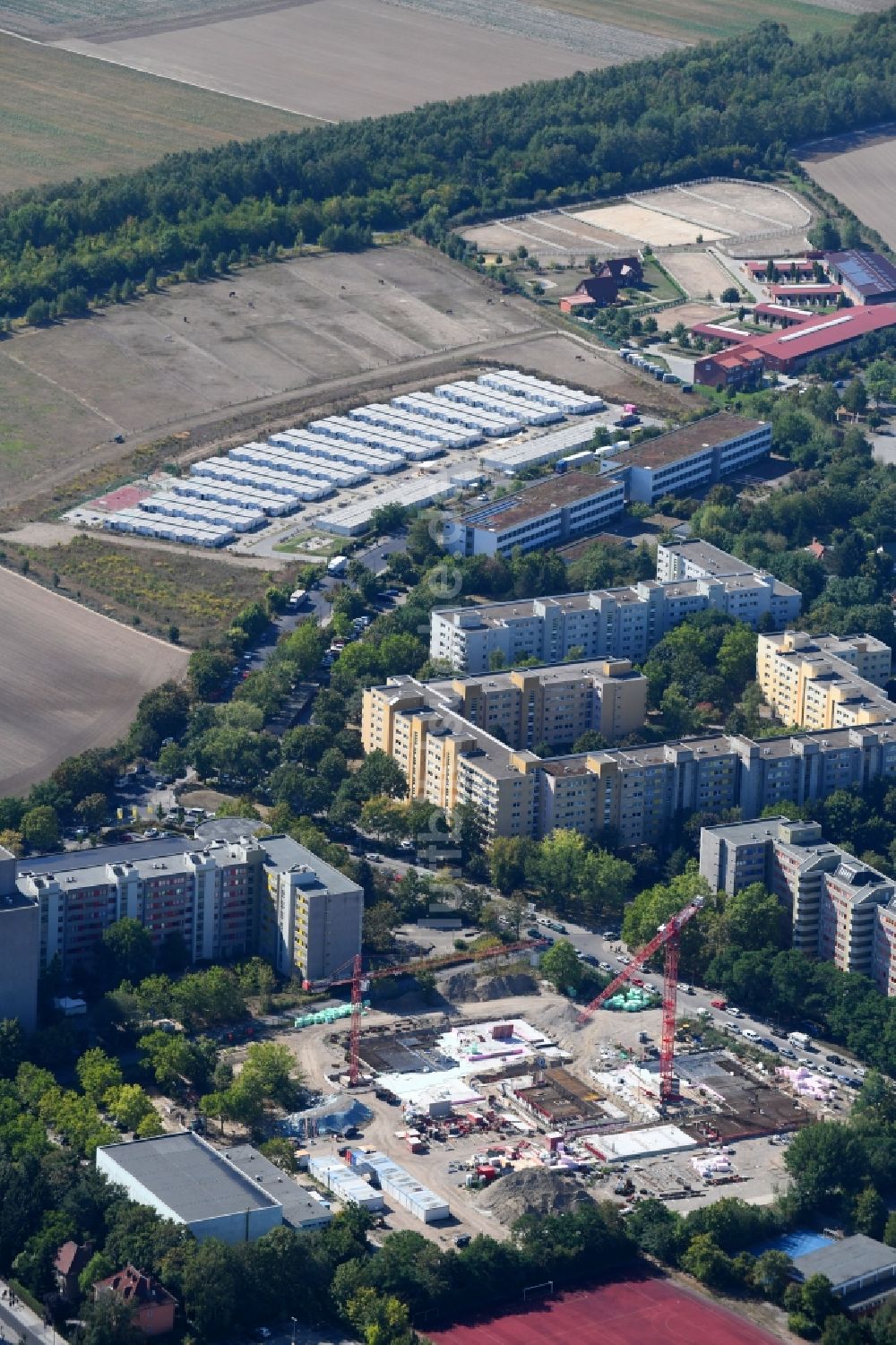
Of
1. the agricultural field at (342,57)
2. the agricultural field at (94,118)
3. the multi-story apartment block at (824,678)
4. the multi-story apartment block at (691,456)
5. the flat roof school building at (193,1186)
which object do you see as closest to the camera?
the flat roof school building at (193,1186)

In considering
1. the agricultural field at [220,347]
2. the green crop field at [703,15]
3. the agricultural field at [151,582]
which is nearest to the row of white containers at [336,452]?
the agricultural field at [151,582]

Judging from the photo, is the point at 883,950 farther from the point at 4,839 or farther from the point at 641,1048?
the point at 4,839

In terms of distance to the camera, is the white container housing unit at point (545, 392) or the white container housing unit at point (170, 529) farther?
the white container housing unit at point (545, 392)

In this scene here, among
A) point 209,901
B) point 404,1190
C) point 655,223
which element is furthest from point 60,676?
point 655,223

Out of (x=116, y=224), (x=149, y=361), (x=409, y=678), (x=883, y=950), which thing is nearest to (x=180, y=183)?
(x=116, y=224)

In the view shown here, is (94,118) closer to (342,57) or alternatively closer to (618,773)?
(342,57)

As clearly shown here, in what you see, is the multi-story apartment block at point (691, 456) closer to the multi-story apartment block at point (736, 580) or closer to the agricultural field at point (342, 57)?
the multi-story apartment block at point (736, 580)
